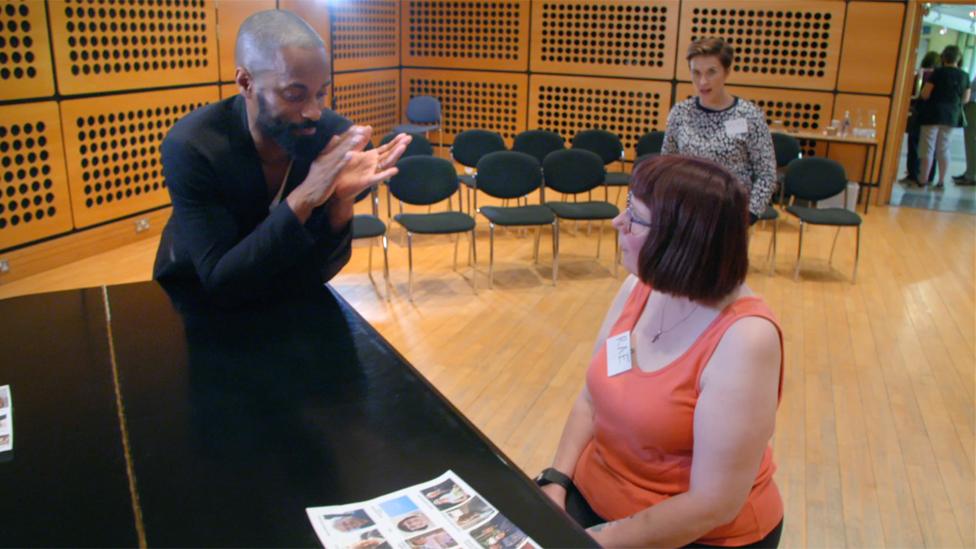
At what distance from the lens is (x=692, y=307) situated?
1.88m

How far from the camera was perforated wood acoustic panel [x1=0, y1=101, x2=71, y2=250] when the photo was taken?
5.46m

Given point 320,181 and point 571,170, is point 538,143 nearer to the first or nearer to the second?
point 571,170

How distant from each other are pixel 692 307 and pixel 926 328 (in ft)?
14.0

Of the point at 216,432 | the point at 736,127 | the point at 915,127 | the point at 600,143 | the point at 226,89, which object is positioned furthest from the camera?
the point at 915,127

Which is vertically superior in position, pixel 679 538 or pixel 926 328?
pixel 679 538

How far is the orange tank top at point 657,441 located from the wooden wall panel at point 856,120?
25.7ft

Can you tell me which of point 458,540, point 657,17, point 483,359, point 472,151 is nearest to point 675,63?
point 657,17

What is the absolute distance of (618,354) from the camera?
198 centimetres

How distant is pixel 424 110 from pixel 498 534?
361 inches

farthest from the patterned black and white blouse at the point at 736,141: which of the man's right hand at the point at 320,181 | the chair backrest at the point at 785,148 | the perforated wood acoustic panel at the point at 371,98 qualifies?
the perforated wood acoustic panel at the point at 371,98

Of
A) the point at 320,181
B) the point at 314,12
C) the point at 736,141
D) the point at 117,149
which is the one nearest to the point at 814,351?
the point at 736,141

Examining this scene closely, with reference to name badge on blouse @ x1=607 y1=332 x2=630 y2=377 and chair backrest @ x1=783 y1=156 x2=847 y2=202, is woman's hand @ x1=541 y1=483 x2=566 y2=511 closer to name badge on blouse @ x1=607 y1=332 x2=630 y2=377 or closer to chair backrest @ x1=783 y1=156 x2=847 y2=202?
name badge on blouse @ x1=607 y1=332 x2=630 y2=377

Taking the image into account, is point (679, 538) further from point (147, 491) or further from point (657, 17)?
point (657, 17)

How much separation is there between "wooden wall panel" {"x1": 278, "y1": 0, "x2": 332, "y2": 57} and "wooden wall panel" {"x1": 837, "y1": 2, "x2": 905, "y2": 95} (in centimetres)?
590
